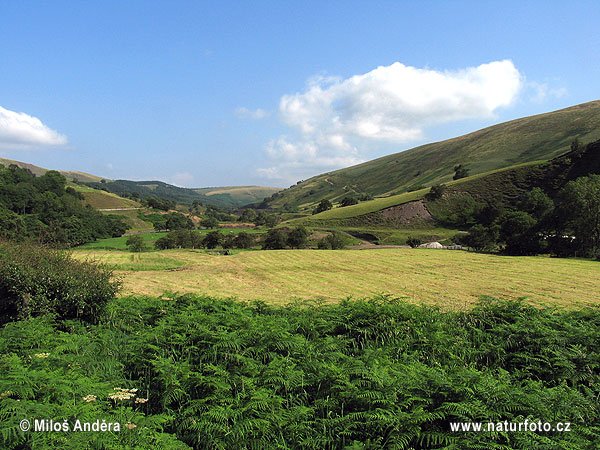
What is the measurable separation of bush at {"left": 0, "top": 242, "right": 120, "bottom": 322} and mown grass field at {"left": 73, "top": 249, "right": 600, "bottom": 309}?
16.6 ft

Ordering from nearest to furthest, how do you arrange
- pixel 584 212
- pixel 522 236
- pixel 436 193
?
pixel 584 212
pixel 522 236
pixel 436 193

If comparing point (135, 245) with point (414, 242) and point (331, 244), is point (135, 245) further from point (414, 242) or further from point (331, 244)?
point (414, 242)

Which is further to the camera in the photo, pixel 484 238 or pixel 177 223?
pixel 177 223

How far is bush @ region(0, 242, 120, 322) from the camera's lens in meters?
11.2

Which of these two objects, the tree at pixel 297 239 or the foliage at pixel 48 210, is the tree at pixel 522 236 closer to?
the tree at pixel 297 239

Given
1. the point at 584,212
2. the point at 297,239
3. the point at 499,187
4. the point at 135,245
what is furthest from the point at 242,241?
the point at 499,187

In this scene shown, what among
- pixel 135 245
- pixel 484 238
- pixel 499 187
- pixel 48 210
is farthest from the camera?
pixel 48 210

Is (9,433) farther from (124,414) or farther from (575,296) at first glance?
(575,296)

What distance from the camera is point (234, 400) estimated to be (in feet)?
17.9

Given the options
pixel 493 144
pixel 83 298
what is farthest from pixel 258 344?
pixel 493 144

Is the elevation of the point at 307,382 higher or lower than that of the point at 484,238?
higher

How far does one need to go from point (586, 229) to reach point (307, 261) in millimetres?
40837

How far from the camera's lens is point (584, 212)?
47156 millimetres

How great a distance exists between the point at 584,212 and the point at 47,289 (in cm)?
6193
